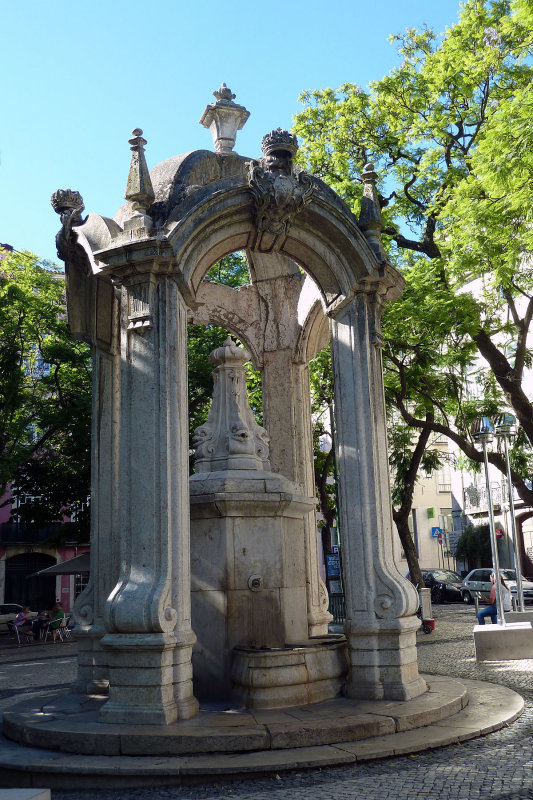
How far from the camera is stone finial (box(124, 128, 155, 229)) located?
325 inches

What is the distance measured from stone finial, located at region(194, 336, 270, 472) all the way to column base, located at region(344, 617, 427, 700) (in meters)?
2.34

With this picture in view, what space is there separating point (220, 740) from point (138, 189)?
17.7ft

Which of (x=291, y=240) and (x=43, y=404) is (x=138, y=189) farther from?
(x=43, y=404)

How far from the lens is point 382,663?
7.88 meters

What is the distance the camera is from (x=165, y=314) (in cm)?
809

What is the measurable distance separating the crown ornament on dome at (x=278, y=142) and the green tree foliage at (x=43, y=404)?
14.4 m

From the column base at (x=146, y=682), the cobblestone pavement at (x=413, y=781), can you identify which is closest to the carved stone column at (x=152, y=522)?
the column base at (x=146, y=682)

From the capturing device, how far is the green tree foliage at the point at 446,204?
16.0 meters

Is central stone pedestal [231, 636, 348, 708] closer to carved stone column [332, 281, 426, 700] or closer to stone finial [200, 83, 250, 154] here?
carved stone column [332, 281, 426, 700]

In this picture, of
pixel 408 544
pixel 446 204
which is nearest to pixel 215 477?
pixel 446 204

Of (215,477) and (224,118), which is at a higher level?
(224,118)

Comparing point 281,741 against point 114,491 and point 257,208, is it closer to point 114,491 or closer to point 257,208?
point 114,491

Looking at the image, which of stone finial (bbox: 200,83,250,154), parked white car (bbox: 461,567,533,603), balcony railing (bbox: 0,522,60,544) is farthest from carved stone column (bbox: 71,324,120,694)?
balcony railing (bbox: 0,522,60,544)

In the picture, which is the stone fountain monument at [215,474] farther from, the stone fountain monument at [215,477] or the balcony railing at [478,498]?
the balcony railing at [478,498]
